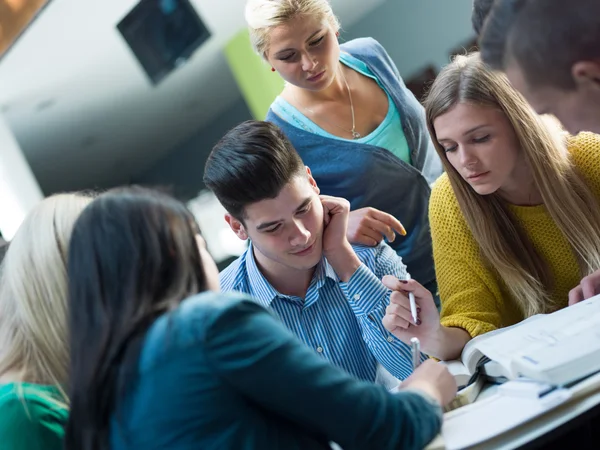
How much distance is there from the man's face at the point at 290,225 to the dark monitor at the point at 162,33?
224 cm

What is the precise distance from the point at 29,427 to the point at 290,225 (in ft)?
1.96

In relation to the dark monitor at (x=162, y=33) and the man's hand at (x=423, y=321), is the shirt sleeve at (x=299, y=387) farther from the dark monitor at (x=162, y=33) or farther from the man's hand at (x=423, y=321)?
the dark monitor at (x=162, y=33)

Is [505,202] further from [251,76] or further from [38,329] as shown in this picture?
[251,76]

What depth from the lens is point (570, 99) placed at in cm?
99

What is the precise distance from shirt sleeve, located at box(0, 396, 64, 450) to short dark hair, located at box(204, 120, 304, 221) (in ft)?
1.86

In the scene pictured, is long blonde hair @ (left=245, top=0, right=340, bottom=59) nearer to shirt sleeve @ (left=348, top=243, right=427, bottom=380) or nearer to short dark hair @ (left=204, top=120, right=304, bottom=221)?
short dark hair @ (left=204, top=120, right=304, bottom=221)

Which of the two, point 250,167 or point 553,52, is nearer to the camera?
point 553,52

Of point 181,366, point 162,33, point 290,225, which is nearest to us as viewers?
point 181,366

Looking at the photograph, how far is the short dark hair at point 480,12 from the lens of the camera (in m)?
1.12

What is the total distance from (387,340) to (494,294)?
0.24 m

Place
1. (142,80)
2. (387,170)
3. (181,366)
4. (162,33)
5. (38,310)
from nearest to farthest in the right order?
(181,366)
(38,310)
(387,170)
(162,33)
(142,80)

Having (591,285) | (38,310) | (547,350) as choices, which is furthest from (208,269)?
(591,285)

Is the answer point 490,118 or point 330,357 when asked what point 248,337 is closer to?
point 330,357

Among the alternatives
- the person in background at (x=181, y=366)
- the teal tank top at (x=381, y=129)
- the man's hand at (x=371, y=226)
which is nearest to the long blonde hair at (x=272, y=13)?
the teal tank top at (x=381, y=129)
